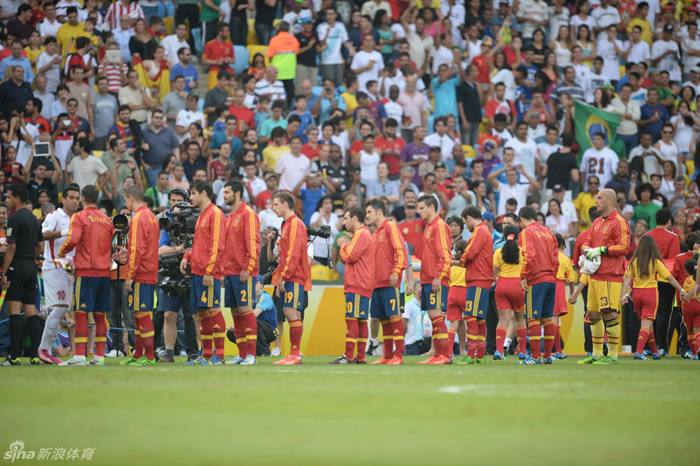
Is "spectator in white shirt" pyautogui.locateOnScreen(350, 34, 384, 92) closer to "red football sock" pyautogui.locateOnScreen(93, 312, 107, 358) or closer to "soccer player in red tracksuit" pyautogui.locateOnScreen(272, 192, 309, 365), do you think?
"soccer player in red tracksuit" pyautogui.locateOnScreen(272, 192, 309, 365)

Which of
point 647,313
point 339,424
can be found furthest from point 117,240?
point 647,313

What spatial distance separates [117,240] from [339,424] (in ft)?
24.9

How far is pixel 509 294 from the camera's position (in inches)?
488

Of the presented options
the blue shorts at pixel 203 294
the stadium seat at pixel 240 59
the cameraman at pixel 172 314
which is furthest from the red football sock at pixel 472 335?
the stadium seat at pixel 240 59

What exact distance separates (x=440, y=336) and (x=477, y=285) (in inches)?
36.8

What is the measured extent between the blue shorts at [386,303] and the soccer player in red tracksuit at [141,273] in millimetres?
3259

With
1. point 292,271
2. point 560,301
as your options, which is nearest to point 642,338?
point 560,301

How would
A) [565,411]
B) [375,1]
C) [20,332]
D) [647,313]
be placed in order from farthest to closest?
[375,1] → [647,313] → [20,332] → [565,411]

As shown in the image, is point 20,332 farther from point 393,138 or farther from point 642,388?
point 393,138

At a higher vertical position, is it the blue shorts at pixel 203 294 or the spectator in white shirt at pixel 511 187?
the spectator in white shirt at pixel 511 187

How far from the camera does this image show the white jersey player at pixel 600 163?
2159 cm

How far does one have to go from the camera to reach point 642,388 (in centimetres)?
780

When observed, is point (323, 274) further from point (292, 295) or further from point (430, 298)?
point (292, 295)

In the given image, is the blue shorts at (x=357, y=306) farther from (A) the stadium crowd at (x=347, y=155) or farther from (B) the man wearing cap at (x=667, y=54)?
(B) the man wearing cap at (x=667, y=54)
